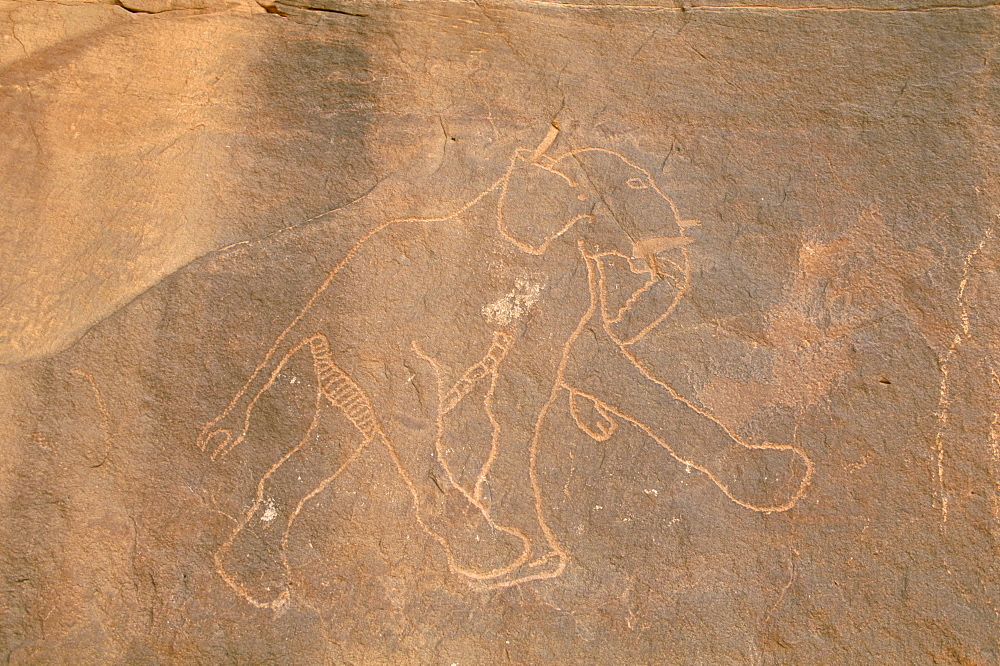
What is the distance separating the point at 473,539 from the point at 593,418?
24.0 inches

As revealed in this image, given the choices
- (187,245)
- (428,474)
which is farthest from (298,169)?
(428,474)

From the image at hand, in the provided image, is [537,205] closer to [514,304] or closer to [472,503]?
[514,304]

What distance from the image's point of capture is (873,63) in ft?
9.96

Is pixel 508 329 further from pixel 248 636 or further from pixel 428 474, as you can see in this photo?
pixel 248 636

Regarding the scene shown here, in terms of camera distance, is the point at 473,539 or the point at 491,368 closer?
the point at 473,539

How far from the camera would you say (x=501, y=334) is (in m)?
2.83

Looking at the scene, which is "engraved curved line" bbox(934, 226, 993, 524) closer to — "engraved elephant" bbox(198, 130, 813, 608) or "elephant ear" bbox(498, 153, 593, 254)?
"engraved elephant" bbox(198, 130, 813, 608)

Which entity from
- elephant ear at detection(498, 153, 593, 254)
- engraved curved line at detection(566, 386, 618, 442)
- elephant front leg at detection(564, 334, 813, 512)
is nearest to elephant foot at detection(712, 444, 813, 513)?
elephant front leg at detection(564, 334, 813, 512)

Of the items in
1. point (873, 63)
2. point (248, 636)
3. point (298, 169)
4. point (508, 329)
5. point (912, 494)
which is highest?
point (873, 63)

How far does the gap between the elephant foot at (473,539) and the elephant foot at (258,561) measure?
1.78ft

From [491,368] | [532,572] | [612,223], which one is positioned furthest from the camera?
[612,223]

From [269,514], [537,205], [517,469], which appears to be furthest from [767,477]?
[269,514]

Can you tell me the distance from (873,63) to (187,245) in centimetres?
280

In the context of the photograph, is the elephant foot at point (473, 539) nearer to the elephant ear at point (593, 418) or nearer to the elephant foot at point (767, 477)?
the elephant ear at point (593, 418)
